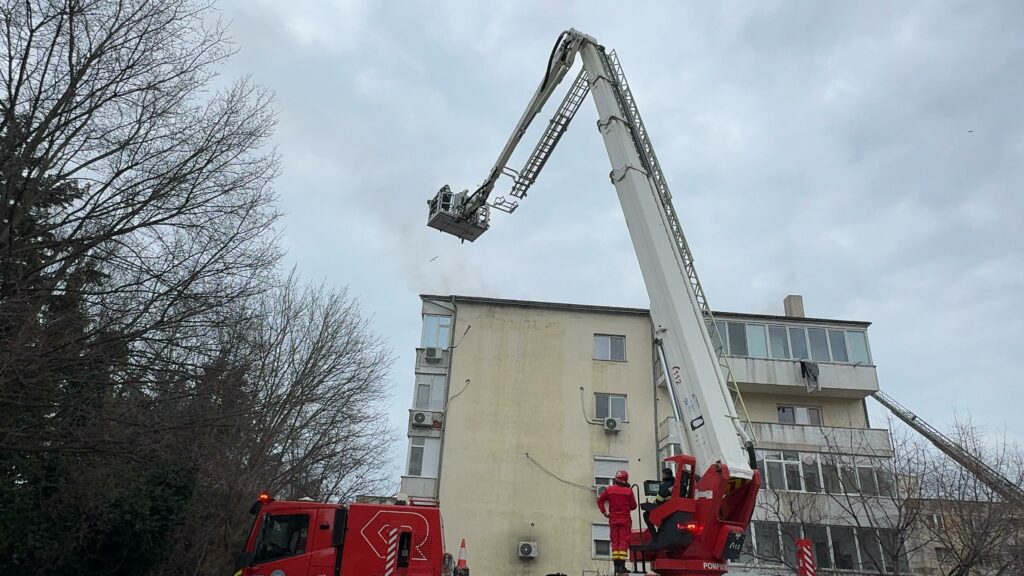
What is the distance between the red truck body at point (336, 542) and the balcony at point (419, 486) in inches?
580

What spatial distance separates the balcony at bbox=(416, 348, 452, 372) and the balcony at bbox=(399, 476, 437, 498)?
4.39 metres

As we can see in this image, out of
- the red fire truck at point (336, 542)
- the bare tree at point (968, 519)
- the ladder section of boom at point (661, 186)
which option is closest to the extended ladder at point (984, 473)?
the bare tree at point (968, 519)

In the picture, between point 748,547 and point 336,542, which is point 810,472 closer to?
point 748,547

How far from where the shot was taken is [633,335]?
1138 inches

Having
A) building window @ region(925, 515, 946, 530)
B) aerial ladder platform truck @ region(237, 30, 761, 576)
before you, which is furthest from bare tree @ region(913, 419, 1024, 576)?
aerial ladder platform truck @ region(237, 30, 761, 576)

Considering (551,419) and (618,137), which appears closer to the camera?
(618,137)

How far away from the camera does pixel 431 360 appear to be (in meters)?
28.0

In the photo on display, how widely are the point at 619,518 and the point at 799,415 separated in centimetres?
2077

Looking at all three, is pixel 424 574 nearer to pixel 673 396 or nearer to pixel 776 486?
pixel 673 396

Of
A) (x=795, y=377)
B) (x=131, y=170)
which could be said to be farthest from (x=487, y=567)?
(x=131, y=170)

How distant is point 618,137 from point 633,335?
16.3 meters

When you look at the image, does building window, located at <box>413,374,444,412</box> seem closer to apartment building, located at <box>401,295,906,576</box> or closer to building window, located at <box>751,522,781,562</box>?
apartment building, located at <box>401,295,906,576</box>

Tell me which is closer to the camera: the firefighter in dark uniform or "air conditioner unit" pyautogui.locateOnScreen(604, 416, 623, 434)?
the firefighter in dark uniform

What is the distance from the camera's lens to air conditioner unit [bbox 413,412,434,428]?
26.7 meters
